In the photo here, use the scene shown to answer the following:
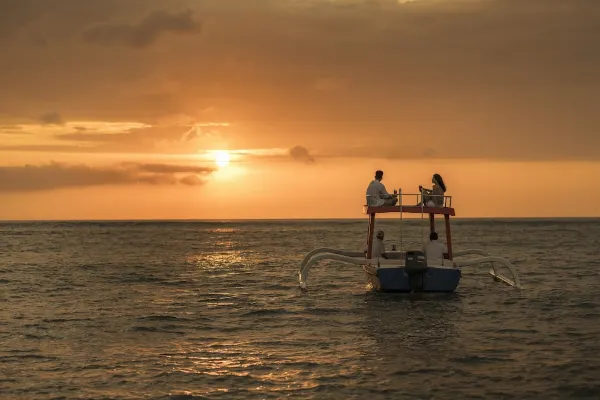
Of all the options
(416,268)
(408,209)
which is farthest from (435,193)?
(416,268)

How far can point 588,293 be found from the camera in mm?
37312

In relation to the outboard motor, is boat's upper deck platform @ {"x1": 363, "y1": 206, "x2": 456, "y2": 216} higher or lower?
higher

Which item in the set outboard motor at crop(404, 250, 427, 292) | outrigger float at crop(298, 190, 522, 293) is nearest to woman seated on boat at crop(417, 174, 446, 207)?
outrigger float at crop(298, 190, 522, 293)

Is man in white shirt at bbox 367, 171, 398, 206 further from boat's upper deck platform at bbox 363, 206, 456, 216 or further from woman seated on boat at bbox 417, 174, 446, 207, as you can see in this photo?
woman seated on boat at bbox 417, 174, 446, 207

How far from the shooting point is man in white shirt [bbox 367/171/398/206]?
3325cm

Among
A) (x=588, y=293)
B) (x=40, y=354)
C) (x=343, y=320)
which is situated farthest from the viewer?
(x=588, y=293)

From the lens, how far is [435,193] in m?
34.4

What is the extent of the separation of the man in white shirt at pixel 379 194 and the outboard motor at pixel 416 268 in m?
2.74

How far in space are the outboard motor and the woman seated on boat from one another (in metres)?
2.95

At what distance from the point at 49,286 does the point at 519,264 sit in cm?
3335

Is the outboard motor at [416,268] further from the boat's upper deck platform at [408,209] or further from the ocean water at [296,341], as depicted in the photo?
the boat's upper deck platform at [408,209]

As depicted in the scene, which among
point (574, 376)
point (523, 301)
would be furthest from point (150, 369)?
point (523, 301)

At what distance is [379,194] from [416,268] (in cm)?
373

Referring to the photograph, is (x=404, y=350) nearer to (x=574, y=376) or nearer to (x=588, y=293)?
(x=574, y=376)
